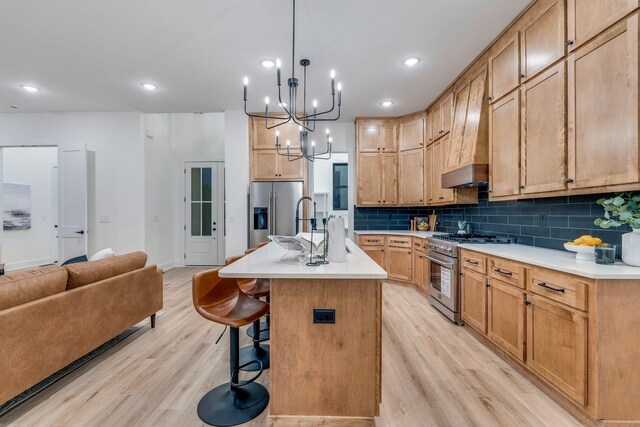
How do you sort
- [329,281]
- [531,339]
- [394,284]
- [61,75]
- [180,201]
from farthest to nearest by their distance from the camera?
1. [180,201]
2. [394,284]
3. [61,75]
4. [531,339]
5. [329,281]

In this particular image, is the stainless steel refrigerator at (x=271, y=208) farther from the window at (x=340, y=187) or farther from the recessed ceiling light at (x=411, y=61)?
the recessed ceiling light at (x=411, y=61)

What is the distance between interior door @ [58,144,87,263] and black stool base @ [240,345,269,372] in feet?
12.2

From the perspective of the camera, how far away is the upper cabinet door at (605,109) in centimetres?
163

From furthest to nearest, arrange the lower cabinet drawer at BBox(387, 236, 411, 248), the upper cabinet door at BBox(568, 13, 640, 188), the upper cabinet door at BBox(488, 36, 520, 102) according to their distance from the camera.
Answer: the lower cabinet drawer at BBox(387, 236, 411, 248)
the upper cabinet door at BBox(488, 36, 520, 102)
the upper cabinet door at BBox(568, 13, 640, 188)

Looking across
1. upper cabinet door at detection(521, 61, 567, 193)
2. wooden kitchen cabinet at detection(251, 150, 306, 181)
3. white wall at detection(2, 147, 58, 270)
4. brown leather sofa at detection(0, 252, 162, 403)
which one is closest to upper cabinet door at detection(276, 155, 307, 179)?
wooden kitchen cabinet at detection(251, 150, 306, 181)

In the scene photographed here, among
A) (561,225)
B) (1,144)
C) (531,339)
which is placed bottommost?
(531,339)

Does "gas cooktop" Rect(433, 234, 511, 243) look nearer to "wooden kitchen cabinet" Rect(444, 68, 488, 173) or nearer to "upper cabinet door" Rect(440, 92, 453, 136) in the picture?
"wooden kitchen cabinet" Rect(444, 68, 488, 173)

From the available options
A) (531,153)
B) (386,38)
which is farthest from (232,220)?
(531,153)

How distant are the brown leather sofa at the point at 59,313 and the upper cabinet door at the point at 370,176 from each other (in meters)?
3.52

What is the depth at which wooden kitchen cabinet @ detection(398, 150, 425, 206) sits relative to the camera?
4.80m

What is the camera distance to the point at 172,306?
3.76m

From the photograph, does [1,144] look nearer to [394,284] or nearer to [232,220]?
Answer: [232,220]

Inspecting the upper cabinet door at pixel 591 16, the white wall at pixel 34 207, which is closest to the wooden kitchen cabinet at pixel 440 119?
the upper cabinet door at pixel 591 16

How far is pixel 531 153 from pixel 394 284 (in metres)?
2.90
